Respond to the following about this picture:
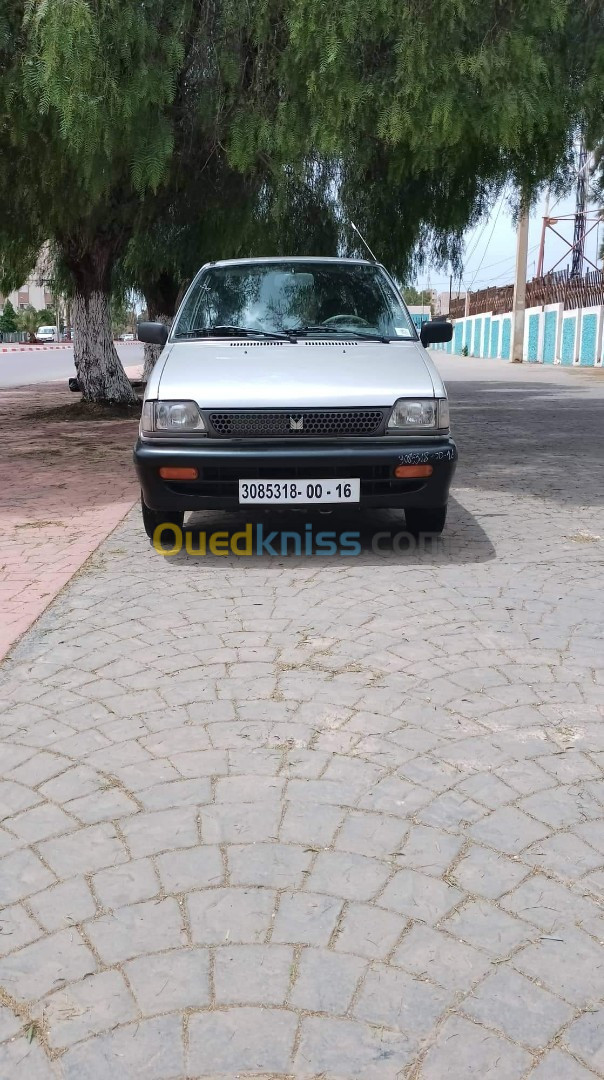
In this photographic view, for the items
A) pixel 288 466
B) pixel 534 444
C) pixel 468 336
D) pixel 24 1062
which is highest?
pixel 288 466

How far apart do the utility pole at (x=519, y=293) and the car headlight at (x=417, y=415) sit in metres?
43.7

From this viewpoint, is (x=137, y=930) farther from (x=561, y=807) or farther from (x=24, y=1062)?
(x=561, y=807)

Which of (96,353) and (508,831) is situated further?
(96,353)

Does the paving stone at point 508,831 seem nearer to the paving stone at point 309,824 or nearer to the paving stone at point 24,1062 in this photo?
the paving stone at point 309,824

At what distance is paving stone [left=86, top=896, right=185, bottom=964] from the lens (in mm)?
2561

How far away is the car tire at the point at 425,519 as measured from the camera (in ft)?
22.3

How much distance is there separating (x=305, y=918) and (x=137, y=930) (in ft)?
1.36

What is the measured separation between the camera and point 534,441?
539 inches

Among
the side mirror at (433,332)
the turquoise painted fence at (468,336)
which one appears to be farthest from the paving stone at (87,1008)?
the turquoise painted fence at (468,336)

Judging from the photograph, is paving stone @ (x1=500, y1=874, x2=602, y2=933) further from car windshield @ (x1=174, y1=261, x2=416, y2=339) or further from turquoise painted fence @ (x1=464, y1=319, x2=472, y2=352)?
turquoise painted fence @ (x1=464, y1=319, x2=472, y2=352)

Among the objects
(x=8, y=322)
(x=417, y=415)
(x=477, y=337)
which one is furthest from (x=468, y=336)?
(x=417, y=415)

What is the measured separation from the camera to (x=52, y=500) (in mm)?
8969

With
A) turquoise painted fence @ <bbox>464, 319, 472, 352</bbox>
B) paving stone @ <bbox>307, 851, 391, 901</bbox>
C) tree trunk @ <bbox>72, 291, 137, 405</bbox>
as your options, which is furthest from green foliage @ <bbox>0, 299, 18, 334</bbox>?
paving stone @ <bbox>307, 851, 391, 901</bbox>

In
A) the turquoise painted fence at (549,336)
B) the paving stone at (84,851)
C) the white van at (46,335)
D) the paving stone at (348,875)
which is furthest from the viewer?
the white van at (46,335)
